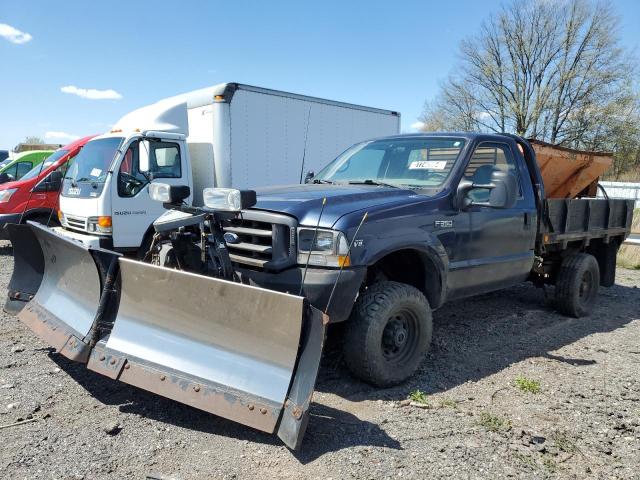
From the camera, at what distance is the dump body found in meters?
6.53

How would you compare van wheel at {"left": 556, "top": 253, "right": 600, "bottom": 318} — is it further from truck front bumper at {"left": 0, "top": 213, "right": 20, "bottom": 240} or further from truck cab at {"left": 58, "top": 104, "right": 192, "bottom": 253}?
truck front bumper at {"left": 0, "top": 213, "right": 20, "bottom": 240}

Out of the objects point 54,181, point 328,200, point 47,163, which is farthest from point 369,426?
point 47,163

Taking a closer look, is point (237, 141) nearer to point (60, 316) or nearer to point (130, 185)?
point (130, 185)

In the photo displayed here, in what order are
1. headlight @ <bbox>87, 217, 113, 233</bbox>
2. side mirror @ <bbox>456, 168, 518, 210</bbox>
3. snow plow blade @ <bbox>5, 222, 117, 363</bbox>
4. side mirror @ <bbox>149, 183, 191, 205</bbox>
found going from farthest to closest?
headlight @ <bbox>87, 217, 113, 233</bbox>, side mirror @ <bbox>456, 168, 518, 210</bbox>, side mirror @ <bbox>149, 183, 191, 205</bbox>, snow plow blade @ <bbox>5, 222, 117, 363</bbox>

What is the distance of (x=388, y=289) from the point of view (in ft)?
12.9

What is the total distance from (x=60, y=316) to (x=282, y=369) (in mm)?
2064

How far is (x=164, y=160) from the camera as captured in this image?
8.55 m

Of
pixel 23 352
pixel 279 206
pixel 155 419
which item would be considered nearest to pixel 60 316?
pixel 23 352

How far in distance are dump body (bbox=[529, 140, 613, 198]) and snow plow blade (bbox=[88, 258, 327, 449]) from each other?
14.9 ft

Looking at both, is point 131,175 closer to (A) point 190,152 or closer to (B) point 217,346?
(A) point 190,152

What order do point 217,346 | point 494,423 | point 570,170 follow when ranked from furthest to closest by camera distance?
point 570,170 → point 494,423 → point 217,346

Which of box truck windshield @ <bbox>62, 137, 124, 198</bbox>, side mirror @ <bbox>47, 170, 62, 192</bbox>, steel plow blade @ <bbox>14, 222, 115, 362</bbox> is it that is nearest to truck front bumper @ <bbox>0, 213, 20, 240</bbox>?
side mirror @ <bbox>47, 170, 62, 192</bbox>

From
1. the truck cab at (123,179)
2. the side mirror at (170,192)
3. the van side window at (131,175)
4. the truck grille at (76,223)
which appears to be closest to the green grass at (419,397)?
the side mirror at (170,192)

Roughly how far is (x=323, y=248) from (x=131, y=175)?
18.0ft
